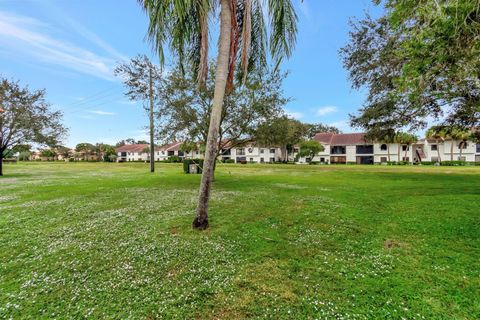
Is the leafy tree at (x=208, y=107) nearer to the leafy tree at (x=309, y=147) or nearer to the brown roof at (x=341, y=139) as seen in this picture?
the leafy tree at (x=309, y=147)

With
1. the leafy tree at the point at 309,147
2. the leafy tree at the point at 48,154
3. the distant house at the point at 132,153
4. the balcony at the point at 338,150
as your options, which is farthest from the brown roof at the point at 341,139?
the leafy tree at the point at 48,154

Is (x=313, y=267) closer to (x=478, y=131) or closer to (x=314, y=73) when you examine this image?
(x=314, y=73)

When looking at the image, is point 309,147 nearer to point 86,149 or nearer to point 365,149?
point 365,149

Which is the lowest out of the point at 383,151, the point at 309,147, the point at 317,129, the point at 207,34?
the point at 383,151

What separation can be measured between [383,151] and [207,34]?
229ft

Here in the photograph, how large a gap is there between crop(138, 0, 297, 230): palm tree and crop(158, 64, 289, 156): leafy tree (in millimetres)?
7870

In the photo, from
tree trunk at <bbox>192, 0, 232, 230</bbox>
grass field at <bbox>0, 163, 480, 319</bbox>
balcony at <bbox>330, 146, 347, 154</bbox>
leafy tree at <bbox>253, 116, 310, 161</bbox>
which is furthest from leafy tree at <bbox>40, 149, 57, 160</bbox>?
tree trunk at <bbox>192, 0, 232, 230</bbox>

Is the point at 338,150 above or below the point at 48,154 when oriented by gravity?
below

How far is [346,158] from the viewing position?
67.2m

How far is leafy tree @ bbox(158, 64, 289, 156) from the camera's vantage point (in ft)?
51.6

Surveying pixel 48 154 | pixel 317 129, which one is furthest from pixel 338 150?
pixel 48 154

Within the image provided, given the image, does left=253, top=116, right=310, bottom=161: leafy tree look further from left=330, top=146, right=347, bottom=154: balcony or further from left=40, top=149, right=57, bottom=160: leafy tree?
left=40, top=149, right=57, bottom=160: leafy tree

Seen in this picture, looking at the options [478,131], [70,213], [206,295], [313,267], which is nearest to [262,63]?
[313,267]

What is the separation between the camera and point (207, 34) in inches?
261
